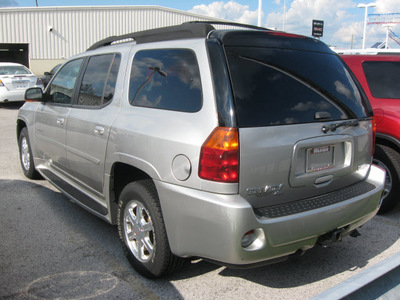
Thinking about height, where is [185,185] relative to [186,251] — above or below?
above

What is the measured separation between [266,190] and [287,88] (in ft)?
2.47

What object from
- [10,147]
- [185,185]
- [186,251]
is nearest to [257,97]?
[185,185]

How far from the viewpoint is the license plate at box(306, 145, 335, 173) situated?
2725 mm

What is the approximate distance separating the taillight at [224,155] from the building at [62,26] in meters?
29.0

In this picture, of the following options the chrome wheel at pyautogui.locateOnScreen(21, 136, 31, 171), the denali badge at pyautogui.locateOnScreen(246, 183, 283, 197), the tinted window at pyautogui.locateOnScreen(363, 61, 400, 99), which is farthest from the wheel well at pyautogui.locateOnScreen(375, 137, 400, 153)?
the chrome wheel at pyautogui.locateOnScreen(21, 136, 31, 171)

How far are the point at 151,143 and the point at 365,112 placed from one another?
1.85 metres

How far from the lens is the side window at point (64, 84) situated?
427cm

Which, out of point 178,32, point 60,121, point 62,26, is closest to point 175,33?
point 178,32

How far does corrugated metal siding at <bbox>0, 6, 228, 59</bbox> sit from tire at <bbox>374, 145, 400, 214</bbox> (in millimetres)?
28263

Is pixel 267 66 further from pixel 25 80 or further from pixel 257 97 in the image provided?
pixel 25 80

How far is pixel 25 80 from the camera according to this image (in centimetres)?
1422

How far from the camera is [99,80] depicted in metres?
3.76

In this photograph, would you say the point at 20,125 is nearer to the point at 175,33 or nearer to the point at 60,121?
the point at 60,121

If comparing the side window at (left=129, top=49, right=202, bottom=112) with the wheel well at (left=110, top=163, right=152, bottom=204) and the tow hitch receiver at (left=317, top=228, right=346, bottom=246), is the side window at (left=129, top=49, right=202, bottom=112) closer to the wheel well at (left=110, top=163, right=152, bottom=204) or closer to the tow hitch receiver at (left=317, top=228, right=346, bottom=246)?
the wheel well at (left=110, top=163, right=152, bottom=204)
